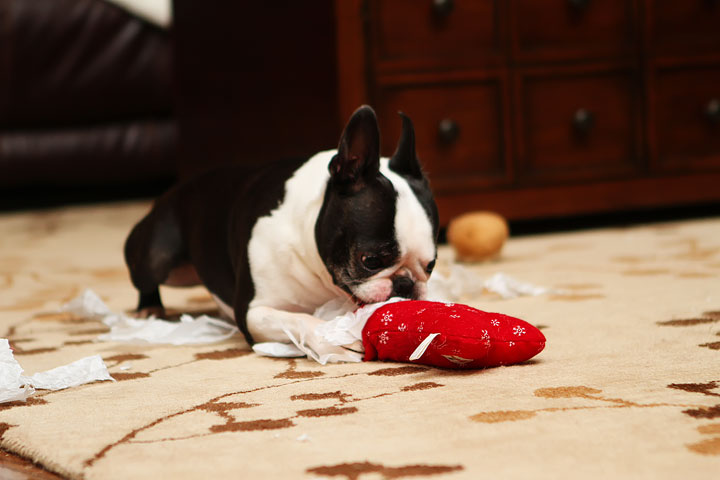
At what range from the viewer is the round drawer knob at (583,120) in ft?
8.48

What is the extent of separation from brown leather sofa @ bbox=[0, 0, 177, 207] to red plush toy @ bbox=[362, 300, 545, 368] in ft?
10.5

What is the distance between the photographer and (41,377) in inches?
43.8

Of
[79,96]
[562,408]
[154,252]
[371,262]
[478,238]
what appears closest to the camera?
[562,408]

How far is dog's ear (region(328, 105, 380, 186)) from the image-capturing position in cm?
119

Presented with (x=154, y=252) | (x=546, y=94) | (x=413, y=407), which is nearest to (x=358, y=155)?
(x=413, y=407)

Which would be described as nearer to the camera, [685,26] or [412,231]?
[412,231]

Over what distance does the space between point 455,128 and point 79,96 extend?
7.39 feet

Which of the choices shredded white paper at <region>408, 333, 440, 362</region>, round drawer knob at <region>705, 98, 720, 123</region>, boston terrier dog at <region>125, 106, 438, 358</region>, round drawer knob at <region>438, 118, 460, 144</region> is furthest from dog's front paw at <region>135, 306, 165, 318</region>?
round drawer knob at <region>705, 98, 720, 123</region>

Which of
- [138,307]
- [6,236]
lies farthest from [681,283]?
[6,236]

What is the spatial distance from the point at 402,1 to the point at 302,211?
51.7 inches

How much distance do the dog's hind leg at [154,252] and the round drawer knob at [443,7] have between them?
3.76 ft

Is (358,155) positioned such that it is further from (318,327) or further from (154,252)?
(154,252)

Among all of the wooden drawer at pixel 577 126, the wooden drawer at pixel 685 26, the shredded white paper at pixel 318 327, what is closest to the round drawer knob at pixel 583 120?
the wooden drawer at pixel 577 126

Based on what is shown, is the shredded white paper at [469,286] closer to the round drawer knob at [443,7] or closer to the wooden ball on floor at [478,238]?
the wooden ball on floor at [478,238]
